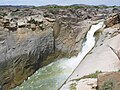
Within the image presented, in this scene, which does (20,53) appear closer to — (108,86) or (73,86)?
(73,86)

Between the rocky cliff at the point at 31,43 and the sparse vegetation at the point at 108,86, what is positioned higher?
the sparse vegetation at the point at 108,86

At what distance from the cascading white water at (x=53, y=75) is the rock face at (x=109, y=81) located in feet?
26.4

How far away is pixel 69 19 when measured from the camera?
28.9 meters

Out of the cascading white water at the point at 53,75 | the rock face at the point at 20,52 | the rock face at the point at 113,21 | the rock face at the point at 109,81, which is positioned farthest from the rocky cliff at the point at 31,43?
the rock face at the point at 109,81

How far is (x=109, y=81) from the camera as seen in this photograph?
7633 millimetres

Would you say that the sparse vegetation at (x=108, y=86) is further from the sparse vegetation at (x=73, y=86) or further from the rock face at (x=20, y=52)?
the rock face at (x=20, y=52)

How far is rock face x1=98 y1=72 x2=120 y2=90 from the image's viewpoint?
7422mm

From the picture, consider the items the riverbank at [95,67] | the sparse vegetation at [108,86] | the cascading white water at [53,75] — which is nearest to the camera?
the sparse vegetation at [108,86]

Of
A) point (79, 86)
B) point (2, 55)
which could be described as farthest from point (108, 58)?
point (2, 55)

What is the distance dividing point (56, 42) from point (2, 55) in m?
6.55

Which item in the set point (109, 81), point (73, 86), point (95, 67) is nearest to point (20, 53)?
point (95, 67)

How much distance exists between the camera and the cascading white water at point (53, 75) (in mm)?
16922

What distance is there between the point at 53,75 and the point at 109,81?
11.2m

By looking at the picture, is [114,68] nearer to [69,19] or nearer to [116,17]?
[116,17]
